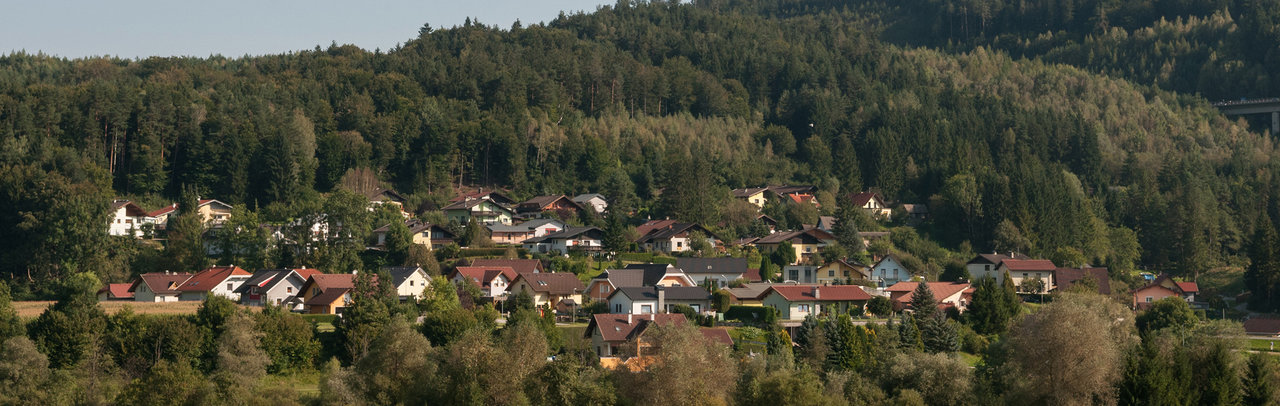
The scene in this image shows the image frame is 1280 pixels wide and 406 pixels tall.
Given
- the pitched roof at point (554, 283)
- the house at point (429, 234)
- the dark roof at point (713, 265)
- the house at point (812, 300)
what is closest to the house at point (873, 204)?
the dark roof at point (713, 265)

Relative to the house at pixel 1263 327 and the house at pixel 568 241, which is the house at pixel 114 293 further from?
the house at pixel 1263 327

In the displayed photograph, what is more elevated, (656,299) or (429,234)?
(429,234)

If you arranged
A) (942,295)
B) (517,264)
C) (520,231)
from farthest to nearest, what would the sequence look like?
(520,231)
(517,264)
(942,295)

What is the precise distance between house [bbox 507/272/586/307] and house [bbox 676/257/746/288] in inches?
265

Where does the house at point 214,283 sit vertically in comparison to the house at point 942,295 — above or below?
above

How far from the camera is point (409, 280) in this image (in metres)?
60.9

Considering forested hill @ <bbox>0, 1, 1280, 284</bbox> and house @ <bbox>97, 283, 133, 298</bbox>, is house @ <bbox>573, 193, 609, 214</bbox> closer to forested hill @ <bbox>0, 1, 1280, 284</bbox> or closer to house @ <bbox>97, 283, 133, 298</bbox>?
forested hill @ <bbox>0, 1, 1280, 284</bbox>

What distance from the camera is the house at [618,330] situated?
166 ft

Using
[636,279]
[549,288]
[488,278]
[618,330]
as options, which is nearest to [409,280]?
[488,278]

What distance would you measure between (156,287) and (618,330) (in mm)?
22860

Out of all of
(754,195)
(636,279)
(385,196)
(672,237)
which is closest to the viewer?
(636,279)

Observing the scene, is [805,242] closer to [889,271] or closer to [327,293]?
[889,271]

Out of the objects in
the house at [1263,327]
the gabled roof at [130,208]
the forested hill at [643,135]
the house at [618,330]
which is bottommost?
the house at [1263,327]

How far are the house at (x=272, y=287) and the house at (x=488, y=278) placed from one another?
6621mm
